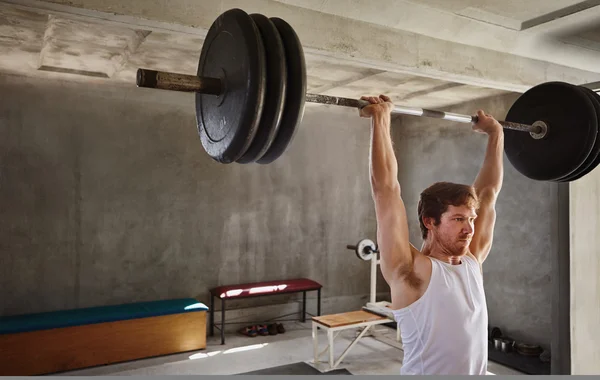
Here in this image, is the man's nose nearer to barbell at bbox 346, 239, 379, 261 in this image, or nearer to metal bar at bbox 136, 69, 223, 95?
metal bar at bbox 136, 69, 223, 95

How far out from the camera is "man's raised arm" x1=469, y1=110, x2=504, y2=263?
2.10 m

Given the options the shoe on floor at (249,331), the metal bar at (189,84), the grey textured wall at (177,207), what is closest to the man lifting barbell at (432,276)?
the metal bar at (189,84)

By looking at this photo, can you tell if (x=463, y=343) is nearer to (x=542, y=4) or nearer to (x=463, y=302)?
(x=463, y=302)

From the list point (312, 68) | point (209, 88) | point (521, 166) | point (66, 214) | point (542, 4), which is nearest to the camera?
point (209, 88)

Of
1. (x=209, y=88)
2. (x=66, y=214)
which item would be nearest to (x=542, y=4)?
(x=209, y=88)

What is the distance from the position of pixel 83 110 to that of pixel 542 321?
564 cm

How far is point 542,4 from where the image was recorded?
10.3 feet

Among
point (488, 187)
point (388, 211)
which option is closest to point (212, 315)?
point (488, 187)

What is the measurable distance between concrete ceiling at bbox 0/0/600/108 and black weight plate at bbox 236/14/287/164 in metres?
1.28

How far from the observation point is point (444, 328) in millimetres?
1671

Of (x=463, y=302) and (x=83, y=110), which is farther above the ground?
(x=83, y=110)

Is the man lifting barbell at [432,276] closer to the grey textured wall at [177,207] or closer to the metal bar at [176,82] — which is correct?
the metal bar at [176,82]

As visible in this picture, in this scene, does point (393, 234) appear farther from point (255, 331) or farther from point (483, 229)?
point (255, 331)

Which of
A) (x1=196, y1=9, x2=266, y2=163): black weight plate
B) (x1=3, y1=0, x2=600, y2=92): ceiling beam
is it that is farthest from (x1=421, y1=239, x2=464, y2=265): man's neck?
(x1=3, y1=0, x2=600, y2=92): ceiling beam
